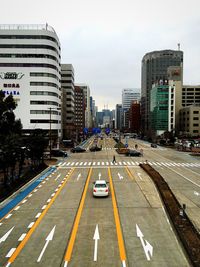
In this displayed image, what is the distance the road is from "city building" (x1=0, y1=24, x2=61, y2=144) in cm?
6214

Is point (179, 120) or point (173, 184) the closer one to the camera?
point (173, 184)

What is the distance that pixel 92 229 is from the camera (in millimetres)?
15992

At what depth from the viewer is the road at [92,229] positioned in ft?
40.6

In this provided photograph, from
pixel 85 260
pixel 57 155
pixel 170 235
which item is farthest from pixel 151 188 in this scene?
pixel 57 155

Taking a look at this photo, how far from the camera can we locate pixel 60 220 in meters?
17.8

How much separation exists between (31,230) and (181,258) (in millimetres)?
8696

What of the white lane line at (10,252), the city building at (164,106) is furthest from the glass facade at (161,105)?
the white lane line at (10,252)

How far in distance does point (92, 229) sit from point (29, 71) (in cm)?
7761

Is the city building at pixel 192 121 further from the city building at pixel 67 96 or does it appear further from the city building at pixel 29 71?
the city building at pixel 29 71

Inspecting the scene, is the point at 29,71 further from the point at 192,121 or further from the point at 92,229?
the point at 192,121

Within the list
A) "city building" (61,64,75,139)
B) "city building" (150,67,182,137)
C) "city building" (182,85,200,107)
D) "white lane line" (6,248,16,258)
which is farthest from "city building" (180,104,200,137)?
"white lane line" (6,248,16,258)

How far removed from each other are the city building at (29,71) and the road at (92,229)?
6214cm

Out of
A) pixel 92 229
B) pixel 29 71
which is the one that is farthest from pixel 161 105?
pixel 92 229

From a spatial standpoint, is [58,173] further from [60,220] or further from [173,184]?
[60,220]
